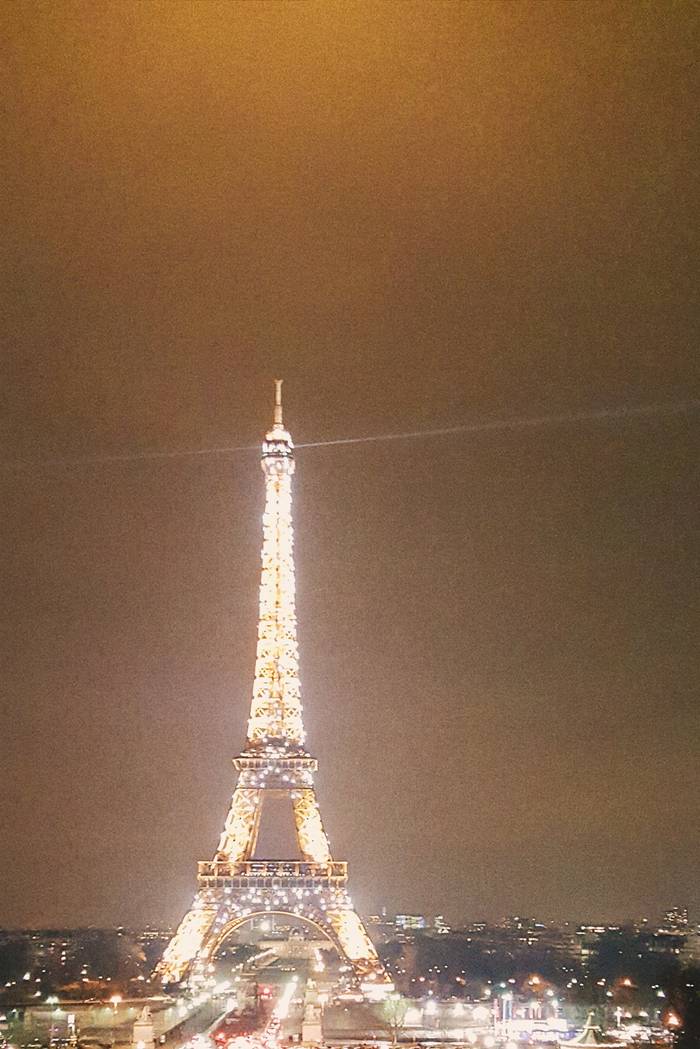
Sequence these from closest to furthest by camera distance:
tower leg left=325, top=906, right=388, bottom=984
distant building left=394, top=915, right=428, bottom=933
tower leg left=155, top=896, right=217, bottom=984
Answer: tower leg left=155, top=896, right=217, bottom=984
tower leg left=325, top=906, right=388, bottom=984
distant building left=394, top=915, right=428, bottom=933

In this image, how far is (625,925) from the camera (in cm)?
14675

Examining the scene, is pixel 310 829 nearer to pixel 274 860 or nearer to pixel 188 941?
pixel 274 860

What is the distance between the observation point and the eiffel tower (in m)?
48.3

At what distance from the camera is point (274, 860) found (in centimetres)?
4888

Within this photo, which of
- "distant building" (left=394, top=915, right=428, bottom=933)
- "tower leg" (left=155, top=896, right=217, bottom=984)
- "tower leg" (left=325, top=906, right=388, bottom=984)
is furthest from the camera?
"distant building" (left=394, top=915, right=428, bottom=933)

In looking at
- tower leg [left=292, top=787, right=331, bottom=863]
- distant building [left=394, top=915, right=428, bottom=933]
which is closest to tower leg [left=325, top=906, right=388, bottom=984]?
tower leg [left=292, top=787, right=331, bottom=863]

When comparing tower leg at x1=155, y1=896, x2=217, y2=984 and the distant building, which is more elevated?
the distant building

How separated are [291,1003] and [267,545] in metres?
14.3

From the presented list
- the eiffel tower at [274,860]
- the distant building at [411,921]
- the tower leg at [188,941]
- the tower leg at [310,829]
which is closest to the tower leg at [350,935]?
the eiffel tower at [274,860]

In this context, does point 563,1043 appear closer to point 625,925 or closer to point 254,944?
point 254,944

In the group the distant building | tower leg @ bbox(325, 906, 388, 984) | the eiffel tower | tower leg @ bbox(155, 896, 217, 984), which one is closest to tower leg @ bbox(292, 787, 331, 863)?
the eiffel tower

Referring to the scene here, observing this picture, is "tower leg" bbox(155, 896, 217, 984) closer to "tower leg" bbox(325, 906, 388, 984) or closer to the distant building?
"tower leg" bbox(325, 906, 388, 984)

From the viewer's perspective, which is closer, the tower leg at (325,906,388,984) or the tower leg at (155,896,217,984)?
the tower leg at (155,896,217,984)

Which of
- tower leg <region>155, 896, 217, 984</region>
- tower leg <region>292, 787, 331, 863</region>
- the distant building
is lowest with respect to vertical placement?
tower leg <region>155, 896, 217, 984</region>
